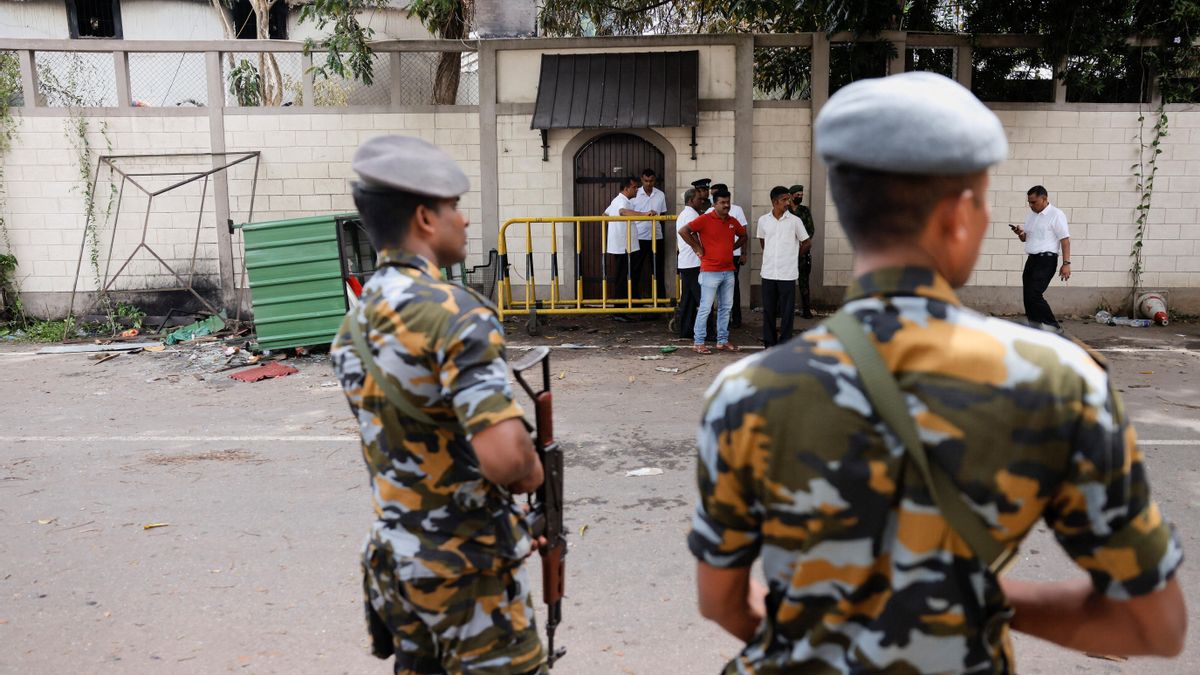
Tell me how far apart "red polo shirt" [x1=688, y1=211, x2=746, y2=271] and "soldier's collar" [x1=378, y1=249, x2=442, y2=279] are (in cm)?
790

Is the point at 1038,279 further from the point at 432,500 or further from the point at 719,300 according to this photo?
the point at 432,500

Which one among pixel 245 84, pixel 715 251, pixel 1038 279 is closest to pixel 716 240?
pixel 715 251

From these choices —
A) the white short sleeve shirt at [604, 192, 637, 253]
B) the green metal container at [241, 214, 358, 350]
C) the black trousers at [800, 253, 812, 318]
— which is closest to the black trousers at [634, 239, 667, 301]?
the white short sleeve shirt at [604, 192, 637, 253]

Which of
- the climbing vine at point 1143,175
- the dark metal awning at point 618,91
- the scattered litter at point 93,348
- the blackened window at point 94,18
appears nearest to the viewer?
the scattered litter at point 93,348

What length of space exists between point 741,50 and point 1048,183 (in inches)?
173

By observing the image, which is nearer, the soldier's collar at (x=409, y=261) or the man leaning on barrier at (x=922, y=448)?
the man leaning on barrier at (x=922, y=448)

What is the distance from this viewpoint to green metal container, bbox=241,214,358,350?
10055mm

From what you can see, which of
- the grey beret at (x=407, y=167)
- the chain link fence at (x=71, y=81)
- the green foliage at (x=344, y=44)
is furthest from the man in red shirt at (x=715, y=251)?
the chain link fence at (x=71, y=81)

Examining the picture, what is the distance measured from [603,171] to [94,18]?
37.4 feet

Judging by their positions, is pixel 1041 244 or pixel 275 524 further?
pixel 1041 244

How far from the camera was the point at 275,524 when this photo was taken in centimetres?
504

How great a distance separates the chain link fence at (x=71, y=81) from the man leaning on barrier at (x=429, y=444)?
12438 mm

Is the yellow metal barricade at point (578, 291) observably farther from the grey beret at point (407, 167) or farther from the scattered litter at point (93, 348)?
the grey beret at point (407, 167)

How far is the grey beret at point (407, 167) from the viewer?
2057mm
